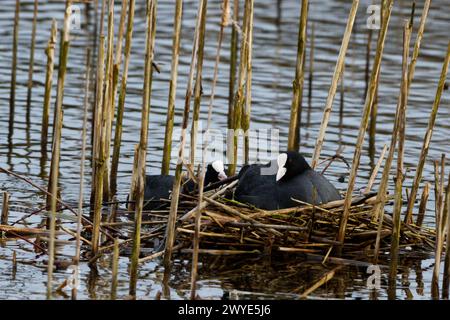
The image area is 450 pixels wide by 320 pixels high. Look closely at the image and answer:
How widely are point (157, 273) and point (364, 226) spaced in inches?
61.1

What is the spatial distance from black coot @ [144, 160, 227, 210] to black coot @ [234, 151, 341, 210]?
49 cm

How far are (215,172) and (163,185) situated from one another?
61 cm

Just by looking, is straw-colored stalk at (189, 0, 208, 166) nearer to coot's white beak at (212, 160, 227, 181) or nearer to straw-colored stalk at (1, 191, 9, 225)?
coot's white beak at (212, 160, 227, 181)

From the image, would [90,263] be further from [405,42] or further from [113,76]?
[405,42]

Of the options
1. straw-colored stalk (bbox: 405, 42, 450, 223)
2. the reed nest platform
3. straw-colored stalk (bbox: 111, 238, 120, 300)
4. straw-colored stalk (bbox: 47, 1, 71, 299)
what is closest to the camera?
straw-colored stalk (bbox: 47, 1, 71, 299)

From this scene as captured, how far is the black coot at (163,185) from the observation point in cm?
895

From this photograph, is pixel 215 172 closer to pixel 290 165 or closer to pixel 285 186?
pixel 290 165

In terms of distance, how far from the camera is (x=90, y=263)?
23.9 feet

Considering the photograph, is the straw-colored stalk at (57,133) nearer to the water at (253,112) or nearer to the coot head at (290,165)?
the water at (253,112)

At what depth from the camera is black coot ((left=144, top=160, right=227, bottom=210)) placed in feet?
29.3

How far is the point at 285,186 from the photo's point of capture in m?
8.20

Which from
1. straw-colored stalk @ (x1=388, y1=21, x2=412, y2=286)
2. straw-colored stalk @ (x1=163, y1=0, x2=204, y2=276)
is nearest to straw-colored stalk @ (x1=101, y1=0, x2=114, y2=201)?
straw-colored stalk @ (x1=163, y1=0, x2=204, y2=276)
